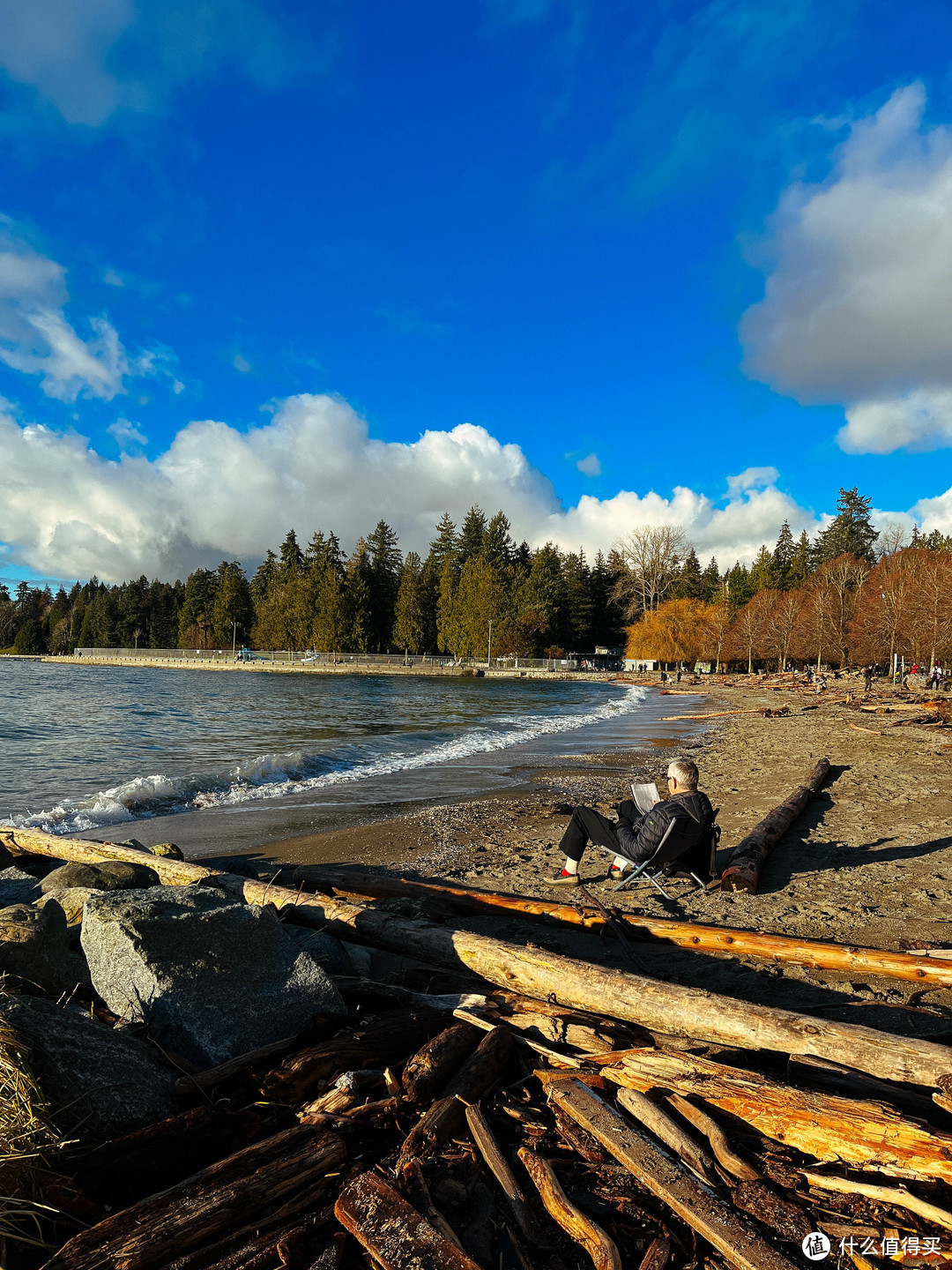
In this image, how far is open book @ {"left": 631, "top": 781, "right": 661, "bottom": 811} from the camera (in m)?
6.36

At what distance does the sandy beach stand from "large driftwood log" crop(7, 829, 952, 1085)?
2.14ft

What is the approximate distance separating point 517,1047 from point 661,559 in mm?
Result: 87720

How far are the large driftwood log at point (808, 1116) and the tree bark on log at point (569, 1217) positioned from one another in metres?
0.60

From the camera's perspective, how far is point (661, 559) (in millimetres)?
86875

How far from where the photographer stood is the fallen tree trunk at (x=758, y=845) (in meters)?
6.39

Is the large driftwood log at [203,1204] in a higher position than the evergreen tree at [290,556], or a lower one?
lower

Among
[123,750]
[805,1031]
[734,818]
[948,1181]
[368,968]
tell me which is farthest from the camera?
[123,750]

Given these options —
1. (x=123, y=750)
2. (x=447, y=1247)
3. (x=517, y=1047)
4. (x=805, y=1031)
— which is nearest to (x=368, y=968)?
(x=517, y=1047)

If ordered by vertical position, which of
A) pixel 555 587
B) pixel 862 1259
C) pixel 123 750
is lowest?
pixel 123 750

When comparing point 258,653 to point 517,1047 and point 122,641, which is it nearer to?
point 122,641

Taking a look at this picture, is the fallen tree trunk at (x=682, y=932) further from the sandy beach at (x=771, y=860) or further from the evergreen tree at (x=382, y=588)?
the evergreen tree at (x=382, y=588)

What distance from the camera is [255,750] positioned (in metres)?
18.1

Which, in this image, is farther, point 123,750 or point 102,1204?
point 123,750

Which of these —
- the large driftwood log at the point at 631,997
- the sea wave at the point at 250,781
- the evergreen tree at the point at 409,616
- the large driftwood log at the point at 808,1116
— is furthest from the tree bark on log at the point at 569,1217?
the evergreen tree at the point at 409,616
